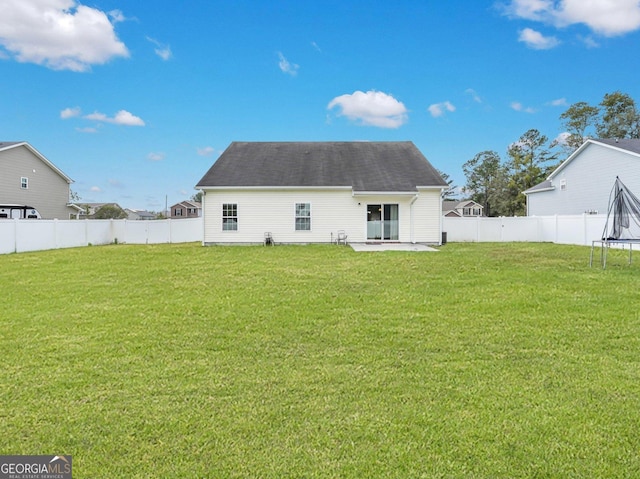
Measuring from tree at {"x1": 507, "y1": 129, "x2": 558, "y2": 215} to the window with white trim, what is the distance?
3423 centimetres

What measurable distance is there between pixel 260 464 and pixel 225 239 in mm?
17063

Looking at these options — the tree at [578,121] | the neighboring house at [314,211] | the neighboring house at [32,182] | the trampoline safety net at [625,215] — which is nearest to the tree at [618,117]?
the tree at [578,121]

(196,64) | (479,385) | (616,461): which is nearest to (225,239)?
(196,64)

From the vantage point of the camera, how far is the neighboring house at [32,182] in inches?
958

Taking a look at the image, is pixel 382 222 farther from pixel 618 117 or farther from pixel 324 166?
pixel 618 117

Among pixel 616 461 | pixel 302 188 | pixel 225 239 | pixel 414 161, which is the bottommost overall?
pixel 616 461

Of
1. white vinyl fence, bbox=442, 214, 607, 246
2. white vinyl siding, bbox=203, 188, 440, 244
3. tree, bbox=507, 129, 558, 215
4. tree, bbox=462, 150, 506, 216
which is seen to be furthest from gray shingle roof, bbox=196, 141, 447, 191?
tree, bbox=462, 150, 506, 216

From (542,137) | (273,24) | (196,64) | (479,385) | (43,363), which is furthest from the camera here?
(542,137)

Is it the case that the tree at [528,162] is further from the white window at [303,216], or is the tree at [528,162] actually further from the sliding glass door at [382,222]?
the white window at [303,216]

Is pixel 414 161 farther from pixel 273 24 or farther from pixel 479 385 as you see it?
pixel 479 385

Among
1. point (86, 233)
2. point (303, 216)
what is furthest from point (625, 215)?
point (86, 233)

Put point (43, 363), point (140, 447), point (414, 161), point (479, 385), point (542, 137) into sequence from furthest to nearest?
point (542, 137)
point (414, 161)
point (43, 363)
point (479, 385)
point (140, 447)

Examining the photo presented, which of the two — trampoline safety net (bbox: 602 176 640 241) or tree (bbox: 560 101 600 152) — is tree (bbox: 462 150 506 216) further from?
trampoline safety net (bbox: 602 176 640 241)

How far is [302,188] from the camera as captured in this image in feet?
61.5
